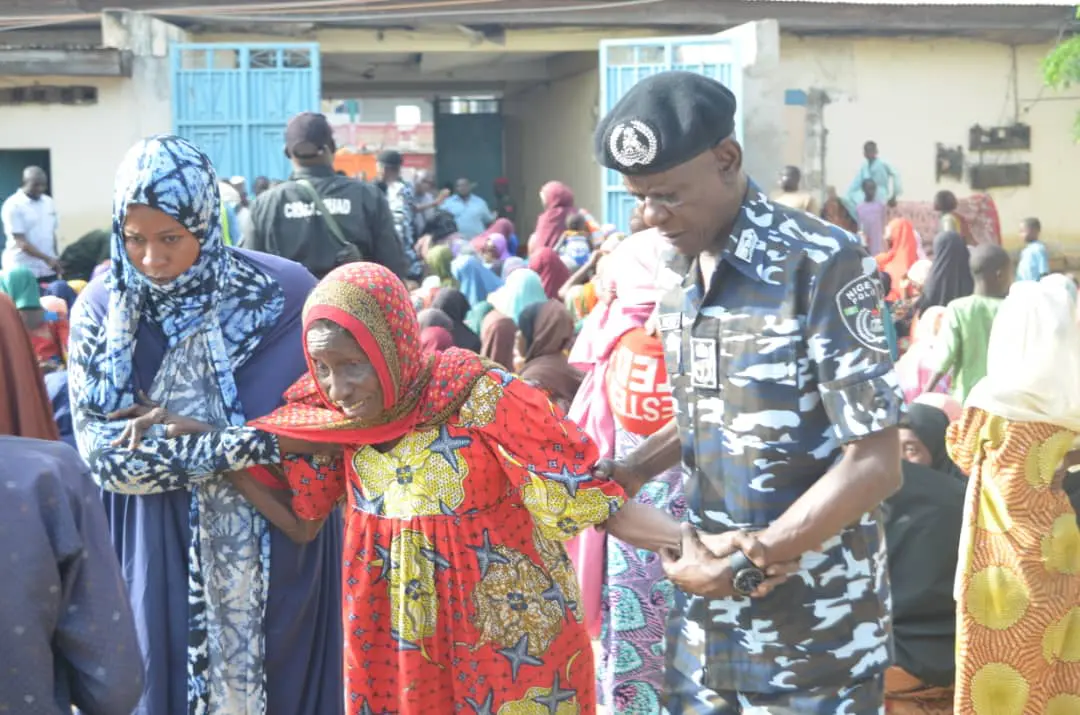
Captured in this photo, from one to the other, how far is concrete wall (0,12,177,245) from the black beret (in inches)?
464

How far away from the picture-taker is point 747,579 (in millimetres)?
2574

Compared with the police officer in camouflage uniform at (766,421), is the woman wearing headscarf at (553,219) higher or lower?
higher

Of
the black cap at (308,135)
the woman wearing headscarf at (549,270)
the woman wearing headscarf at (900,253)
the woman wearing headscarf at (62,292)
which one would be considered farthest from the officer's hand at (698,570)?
the woman wearing headscarf at (900,253)

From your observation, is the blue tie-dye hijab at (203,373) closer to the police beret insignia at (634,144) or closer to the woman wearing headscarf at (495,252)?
the police beret insignia at (634,144)

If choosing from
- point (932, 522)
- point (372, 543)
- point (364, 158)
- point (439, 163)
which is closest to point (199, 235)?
point (372, 543)

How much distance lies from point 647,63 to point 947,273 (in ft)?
17.2

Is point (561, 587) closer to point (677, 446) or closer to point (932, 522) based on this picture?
point (677, 446)

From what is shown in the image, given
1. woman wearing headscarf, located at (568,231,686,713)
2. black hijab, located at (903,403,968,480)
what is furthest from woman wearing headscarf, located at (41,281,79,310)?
black hijab, located at (903,403,968,480)

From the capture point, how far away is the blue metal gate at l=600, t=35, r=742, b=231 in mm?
14156

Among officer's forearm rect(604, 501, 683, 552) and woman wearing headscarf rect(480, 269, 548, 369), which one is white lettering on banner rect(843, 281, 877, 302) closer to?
officer's forearm rect(604, 501, 683, 552)

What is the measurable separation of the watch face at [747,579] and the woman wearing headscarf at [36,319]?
184 inches

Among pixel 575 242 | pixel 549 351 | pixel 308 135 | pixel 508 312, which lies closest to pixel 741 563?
pixel 549 351

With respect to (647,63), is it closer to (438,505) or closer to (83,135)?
(83,135)

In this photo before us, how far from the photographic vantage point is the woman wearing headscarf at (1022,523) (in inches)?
177
